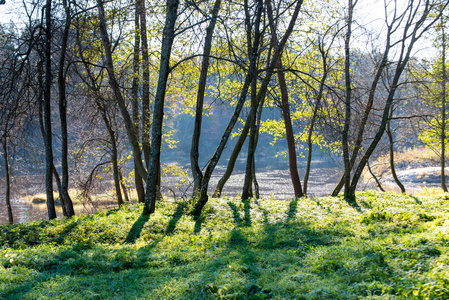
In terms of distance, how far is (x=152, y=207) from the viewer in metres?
9.56

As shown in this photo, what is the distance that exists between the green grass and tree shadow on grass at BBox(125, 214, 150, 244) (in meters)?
0.02

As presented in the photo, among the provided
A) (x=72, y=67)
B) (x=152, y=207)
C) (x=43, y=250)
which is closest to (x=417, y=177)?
(x=152, y=207)

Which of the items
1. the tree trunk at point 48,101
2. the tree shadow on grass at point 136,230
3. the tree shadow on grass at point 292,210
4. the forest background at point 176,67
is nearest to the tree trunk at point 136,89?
the forest background at point 176,67

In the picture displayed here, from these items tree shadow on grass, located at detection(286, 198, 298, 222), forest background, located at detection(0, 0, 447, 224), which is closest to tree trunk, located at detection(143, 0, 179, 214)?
forest background, located at detection(0, 0, 447, 224)

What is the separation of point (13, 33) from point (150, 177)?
576 centimetres

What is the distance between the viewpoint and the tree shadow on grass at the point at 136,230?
7.39 metres

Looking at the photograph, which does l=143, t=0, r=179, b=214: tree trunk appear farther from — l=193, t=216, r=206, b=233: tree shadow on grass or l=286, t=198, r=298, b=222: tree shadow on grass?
l=286, t=198, r=298, b=222: tree shadow on grass

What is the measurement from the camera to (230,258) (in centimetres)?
526

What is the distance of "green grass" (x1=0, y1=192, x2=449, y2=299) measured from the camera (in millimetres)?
3844

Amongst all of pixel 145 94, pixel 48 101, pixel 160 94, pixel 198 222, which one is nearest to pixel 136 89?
pixel 145 94

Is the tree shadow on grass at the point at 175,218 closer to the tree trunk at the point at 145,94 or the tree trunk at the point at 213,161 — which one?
the tree trunk at the point at 213,161

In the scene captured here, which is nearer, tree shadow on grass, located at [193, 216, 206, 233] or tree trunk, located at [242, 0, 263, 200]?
tree shadow on grass, located at [193, 216, 206, 233]

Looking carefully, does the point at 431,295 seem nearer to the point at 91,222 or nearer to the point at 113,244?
the point at 113,244

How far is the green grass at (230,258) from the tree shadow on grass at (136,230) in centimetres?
2
